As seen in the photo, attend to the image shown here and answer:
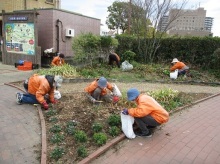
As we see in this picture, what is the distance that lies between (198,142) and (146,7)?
1078 centimetres

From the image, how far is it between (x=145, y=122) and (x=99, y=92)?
188 centimetres

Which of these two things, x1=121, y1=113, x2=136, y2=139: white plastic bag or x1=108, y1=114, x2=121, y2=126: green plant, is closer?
x1=121, y1=113, x2=136, y2=139: white plastic bag

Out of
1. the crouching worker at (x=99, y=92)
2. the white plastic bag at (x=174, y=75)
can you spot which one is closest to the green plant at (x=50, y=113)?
the crouching worker at (x=99, y=92)

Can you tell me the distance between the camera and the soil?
423 centimetres

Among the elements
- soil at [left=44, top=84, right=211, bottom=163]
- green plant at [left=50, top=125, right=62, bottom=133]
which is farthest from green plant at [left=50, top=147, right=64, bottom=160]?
green plant at [left=50, top=125, right=62, bottom=133]

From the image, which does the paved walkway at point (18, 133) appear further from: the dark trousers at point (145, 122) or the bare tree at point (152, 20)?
the bare tree at point (152, 20)

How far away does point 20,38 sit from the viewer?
13.2 metres

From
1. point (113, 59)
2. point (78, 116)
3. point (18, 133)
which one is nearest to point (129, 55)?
point (113, 59)

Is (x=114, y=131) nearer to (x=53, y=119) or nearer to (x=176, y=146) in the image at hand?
(x=176, y=146)

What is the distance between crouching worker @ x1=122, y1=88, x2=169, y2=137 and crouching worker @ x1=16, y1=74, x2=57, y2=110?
2301 millimetres

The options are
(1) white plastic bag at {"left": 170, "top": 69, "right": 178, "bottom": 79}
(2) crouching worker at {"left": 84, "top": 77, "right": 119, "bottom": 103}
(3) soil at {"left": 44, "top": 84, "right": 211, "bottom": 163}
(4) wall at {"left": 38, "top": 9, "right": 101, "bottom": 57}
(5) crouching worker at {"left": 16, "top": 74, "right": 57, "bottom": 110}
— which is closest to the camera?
(3) soil at {"left": 44, "top": 84, "right": 211, "bottom": 163}

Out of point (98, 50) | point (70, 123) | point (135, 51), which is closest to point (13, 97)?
point (70, 123)

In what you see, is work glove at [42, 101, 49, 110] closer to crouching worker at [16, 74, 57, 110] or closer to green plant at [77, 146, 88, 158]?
crouching worker at [16, 74, 57, 110]

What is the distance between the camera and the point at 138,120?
4816 mm
